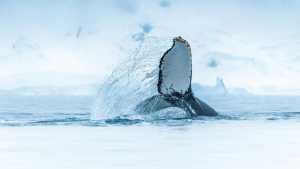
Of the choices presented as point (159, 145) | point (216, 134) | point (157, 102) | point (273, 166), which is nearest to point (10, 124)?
point (157, 102)

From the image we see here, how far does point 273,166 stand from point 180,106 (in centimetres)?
2308

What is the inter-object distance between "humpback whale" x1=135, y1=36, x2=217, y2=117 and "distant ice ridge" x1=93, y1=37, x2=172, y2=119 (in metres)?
0.36

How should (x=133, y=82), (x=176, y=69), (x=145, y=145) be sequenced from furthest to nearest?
(x=176, y=69)
(x=133, y=82)
(x=145, y=145)

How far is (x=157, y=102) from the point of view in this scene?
3925 centimetres

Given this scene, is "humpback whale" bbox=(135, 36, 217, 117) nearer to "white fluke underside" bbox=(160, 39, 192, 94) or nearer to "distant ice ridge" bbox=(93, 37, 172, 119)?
"white fluke underside" bbox=(160, 39, 192, 94)

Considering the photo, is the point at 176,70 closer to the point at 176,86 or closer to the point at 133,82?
the point at 176,86

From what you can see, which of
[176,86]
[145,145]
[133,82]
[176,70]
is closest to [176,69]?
[176,70]

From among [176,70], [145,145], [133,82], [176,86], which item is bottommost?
[145,145]

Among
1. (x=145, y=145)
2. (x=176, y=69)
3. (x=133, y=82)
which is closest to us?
(x=145, y=145)

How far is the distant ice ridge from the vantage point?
131 ft

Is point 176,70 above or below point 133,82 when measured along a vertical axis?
above

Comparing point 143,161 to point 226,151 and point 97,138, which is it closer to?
point 226,151

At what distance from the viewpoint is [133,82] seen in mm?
40406

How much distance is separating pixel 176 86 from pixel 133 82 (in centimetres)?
258
